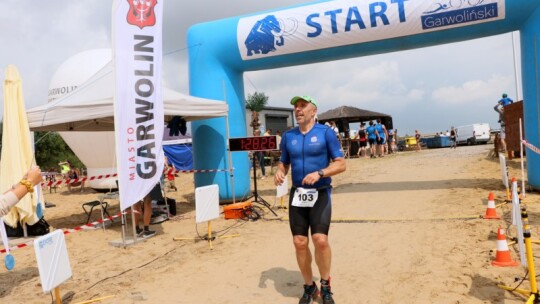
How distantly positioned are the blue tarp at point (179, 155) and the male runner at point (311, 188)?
55.6 ft

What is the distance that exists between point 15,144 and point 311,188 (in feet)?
17.9

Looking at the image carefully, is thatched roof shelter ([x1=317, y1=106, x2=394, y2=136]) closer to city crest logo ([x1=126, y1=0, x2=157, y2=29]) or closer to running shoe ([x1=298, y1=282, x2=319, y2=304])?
city crest logo ([x1=126, y1=0, x2=157, y2=29])

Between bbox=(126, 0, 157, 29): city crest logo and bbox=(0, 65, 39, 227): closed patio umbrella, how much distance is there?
7.23ft

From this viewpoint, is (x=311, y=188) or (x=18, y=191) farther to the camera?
(x=311, y=188)

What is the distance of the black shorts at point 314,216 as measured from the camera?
10.9 feet

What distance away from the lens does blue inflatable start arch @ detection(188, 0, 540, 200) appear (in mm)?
7363

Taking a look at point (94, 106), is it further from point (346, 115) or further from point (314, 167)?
point (346, 115)

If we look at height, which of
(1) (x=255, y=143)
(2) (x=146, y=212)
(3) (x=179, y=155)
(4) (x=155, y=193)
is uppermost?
(1) (x=255, y=143)

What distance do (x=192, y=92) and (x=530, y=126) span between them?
7.07 meters

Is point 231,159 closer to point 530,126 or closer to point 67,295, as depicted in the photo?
point 67,295

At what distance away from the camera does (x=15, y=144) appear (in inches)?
254

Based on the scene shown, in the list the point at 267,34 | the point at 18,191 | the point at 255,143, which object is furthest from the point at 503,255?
the point at 267,34

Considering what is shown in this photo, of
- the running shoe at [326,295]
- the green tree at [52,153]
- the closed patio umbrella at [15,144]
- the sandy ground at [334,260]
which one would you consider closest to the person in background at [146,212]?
the sandy ground at [334,260]

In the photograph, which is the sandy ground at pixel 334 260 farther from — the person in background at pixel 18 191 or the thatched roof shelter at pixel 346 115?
the thatched roof shelter at pixel 346 115
